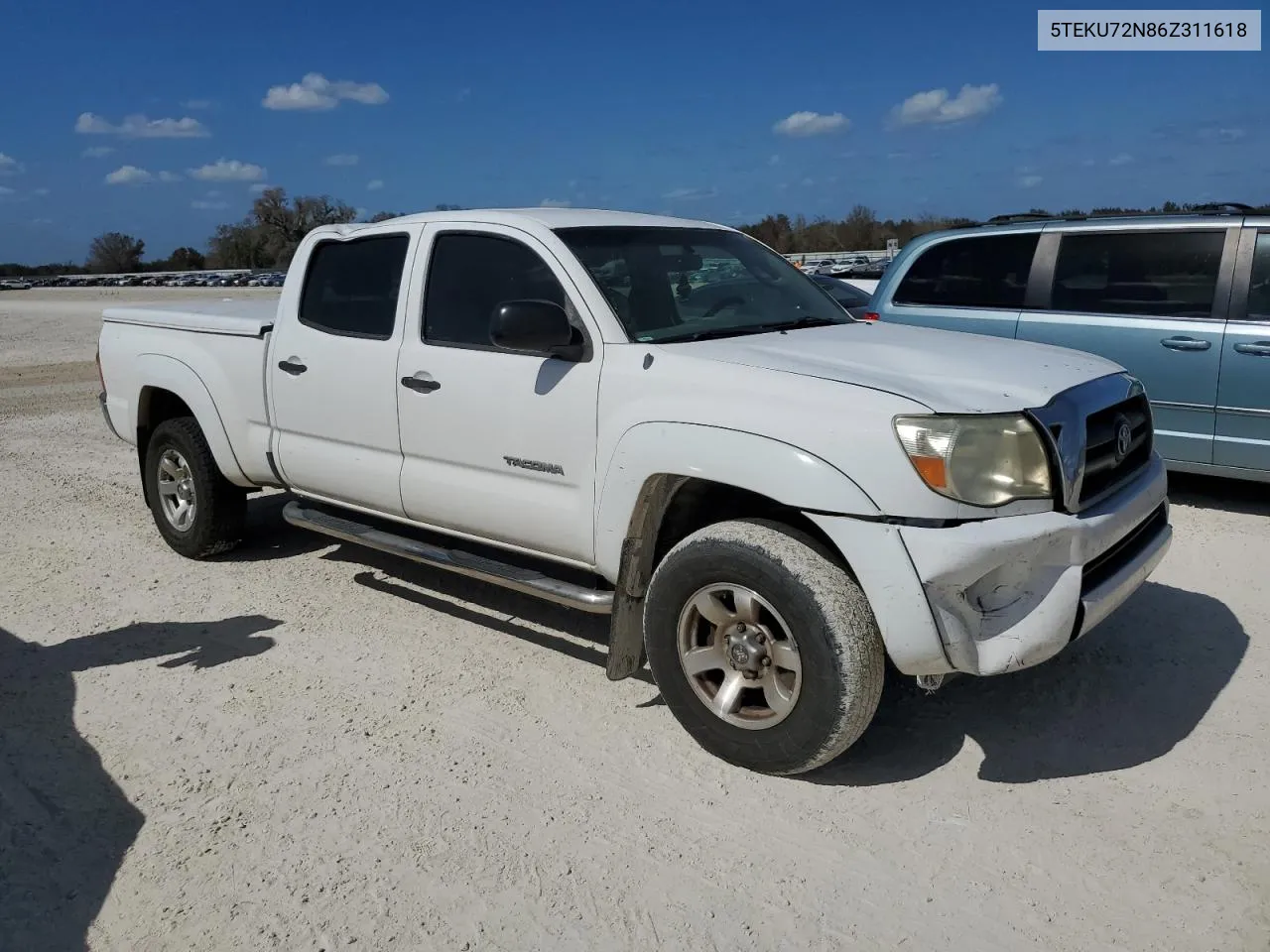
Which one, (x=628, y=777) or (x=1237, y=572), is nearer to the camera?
(x=628, y=777)

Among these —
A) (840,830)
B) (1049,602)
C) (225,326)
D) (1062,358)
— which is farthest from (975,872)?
(225,326)

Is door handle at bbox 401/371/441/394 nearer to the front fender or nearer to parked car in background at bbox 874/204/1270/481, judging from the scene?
the front fender

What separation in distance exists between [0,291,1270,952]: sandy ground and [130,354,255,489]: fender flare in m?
0.79

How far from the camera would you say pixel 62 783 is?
12.2 ft

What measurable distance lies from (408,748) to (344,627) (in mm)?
1415

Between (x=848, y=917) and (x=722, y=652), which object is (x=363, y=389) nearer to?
(x=722, y=652)

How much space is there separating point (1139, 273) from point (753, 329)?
3.86 meters

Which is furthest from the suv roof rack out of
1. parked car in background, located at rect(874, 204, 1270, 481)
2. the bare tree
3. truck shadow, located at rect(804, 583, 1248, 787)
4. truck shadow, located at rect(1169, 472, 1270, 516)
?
the bare tree

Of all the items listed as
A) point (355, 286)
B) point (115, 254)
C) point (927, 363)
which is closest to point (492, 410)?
point (355, 286)

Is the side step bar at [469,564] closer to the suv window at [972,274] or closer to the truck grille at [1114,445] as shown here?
the truck grille at [1114,445]

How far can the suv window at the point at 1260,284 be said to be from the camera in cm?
642

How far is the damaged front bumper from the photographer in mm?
3148

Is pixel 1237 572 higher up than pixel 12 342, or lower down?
lower down

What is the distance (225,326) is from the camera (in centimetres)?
570
